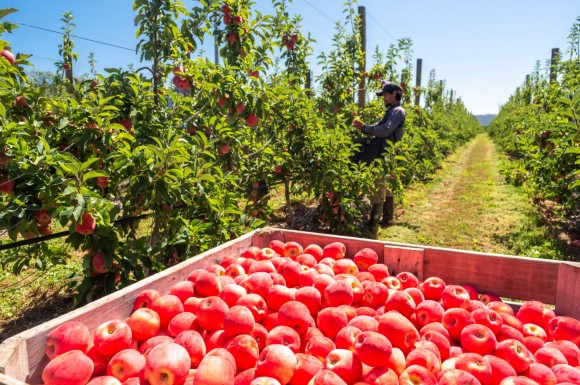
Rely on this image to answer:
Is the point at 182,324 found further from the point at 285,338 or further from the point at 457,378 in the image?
the point at 457,378

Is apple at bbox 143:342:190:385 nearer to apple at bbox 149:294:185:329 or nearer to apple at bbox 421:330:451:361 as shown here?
apple at bbox 149:294:185:329

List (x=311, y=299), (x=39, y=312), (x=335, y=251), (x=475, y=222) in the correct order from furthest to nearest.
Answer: (x=475, y=222) < (x=39, y=312) < (x=335, y=251) < (x=311, y=299)

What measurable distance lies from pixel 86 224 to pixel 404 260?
5.67ft

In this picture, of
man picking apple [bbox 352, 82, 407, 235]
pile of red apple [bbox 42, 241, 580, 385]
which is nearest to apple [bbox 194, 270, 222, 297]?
pile of red apple [bbox 42, 241, 580, 385]

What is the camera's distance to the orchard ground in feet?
11.8

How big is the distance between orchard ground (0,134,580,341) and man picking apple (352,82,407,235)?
0.55 meters

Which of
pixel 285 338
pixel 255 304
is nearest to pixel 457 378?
pixel 285 338

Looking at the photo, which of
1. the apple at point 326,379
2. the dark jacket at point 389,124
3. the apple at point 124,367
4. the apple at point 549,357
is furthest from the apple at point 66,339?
the dark jacket at point 389,124

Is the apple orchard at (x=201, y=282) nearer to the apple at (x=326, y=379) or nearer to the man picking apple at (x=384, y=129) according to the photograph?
the apple at (x=326, y=379)

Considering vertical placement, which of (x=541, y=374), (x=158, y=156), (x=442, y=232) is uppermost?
(x=158, y=156)

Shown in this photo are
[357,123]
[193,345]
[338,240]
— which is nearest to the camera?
[193,345]

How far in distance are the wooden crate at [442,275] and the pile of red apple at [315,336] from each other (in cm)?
6

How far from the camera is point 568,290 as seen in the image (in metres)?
1.72

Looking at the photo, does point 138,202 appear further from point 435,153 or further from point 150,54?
point 435,153
